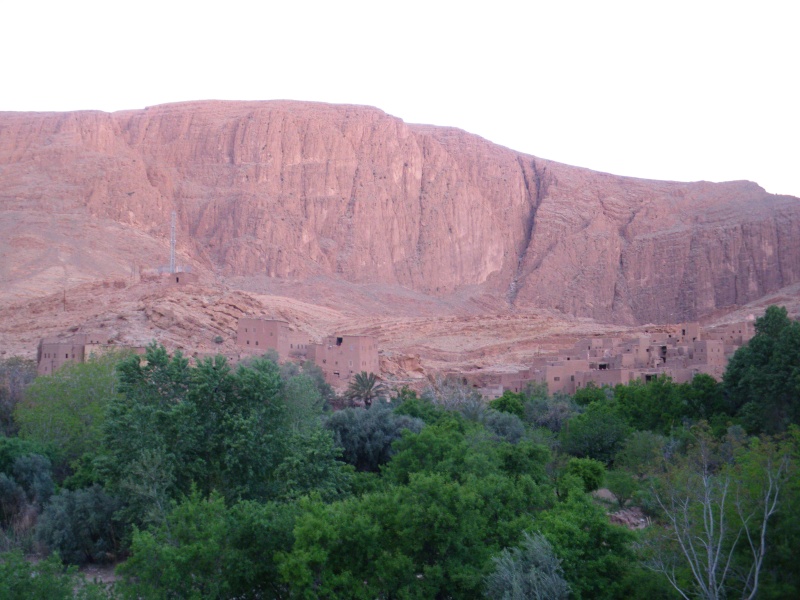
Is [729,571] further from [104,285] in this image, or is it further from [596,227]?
[596,227]

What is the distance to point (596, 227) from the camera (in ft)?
376

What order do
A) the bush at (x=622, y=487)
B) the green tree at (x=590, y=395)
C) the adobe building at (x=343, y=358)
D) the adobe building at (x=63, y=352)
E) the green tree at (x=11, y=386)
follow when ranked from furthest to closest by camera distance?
the adobe building at (x=343, y=358)
the green tree at (x=590, y=395)
the adobe building at (x=63, y=352)
the green tree at (x=11, y=386)
the bush at (x=622, y=487)

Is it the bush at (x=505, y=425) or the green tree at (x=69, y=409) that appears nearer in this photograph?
the green tree at (x=69, y=409)

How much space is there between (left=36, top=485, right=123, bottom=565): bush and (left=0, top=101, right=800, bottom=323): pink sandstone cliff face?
7538 cm

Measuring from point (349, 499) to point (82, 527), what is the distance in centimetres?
643

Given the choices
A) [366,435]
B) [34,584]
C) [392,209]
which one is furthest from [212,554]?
[392,209]

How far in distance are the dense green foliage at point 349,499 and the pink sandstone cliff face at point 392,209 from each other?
235ft

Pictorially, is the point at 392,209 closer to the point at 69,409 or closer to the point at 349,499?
the point at 69,409

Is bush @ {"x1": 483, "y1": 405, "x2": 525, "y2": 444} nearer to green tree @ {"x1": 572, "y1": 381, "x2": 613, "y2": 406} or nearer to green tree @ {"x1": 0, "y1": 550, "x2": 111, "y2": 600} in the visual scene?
green tree @ {"x1": 572, "y1": 381, "x2": 613, "y2": 406}

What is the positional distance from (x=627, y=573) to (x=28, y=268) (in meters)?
68.7

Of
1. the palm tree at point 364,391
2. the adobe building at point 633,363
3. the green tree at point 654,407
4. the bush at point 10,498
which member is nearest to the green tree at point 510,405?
the green tree at point 654,407

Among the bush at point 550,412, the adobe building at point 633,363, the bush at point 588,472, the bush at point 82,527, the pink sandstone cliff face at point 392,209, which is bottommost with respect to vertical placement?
the bush at point 82,527

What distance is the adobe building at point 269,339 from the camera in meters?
45.5

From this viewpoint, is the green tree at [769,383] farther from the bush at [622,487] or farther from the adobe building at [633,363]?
the adobe building at [633,363]
